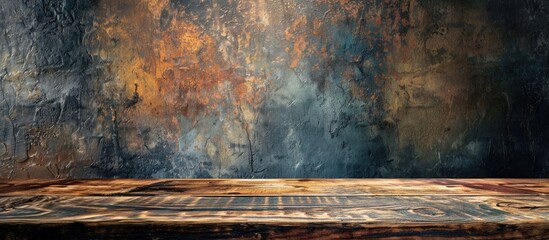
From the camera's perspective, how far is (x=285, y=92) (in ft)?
7.80

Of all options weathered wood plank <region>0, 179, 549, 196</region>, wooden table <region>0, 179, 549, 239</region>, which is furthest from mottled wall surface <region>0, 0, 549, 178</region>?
wooden table <region>0, 179, 549, 239</region>

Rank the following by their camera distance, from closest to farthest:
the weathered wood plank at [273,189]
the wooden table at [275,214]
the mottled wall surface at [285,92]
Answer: the wooden table at [275,214]
the weathered wood plank at [273,189]
the mottled wall surface at [285,92]

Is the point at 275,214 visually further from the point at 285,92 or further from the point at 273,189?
the point at 285,92

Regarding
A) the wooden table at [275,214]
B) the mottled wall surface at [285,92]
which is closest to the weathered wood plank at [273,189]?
the wooden table at [275,214]

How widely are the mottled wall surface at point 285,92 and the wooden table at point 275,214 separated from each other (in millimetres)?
1098

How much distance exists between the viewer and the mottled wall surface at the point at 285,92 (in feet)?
7.73

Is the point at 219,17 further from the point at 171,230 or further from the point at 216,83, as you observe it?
the point at 171,230

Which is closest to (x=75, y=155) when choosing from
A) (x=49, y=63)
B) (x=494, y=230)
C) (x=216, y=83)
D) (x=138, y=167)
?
(x=138, y=167)

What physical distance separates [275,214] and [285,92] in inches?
60.0

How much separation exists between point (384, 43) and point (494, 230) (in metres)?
1.70

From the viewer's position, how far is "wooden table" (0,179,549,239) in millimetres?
818

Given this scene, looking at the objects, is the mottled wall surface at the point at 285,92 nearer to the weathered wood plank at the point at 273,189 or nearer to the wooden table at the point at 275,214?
the weathered wood plank at the point at 273,189

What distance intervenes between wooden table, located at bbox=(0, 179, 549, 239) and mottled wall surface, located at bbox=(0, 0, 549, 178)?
3.60ft

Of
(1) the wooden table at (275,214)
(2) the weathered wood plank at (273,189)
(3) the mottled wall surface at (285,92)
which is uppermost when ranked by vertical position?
(3) the mottled wall surface at (285,92)
